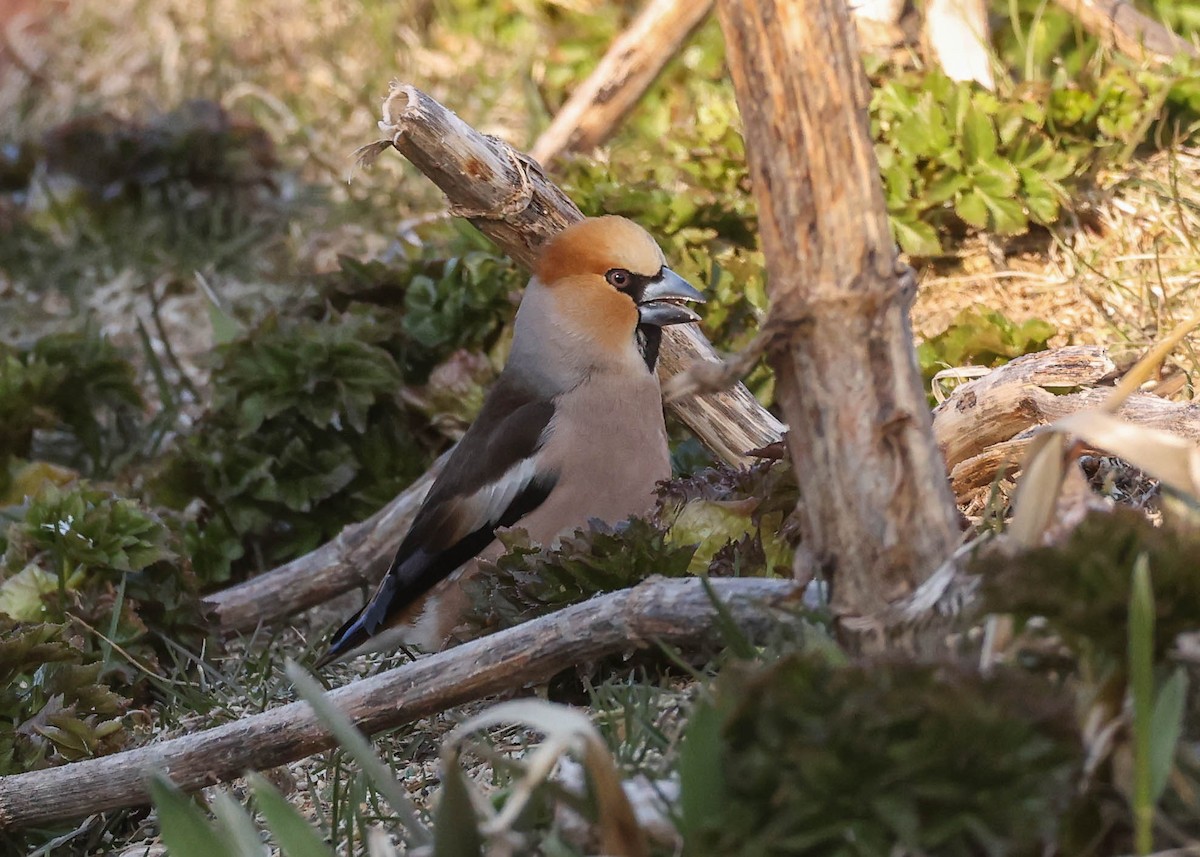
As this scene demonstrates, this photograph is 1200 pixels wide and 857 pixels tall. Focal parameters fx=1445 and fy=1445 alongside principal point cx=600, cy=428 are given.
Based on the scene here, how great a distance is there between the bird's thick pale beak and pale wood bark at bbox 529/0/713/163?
201 cm

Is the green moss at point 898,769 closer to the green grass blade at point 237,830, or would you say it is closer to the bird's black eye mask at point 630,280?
the green grass blade at point 237,830

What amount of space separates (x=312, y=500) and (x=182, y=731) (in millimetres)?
1318

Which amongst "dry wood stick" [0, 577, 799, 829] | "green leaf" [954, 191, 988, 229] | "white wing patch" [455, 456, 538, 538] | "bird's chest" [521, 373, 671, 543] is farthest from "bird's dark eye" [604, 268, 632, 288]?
"dry wood stick" [0, 577, 799, 829]

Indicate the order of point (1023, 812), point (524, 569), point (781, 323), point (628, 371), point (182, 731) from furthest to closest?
1. point (628, 371)
2. point (182, 731)
3. point (524, 569)
4. point (781, 323)
5. point (1023, 812)

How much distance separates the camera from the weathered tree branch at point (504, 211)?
3.25 m

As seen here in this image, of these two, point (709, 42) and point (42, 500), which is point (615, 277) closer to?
point (42, 500)

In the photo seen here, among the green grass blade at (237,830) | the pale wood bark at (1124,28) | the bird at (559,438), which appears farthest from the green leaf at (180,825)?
the pale wood bark at (1124,28)

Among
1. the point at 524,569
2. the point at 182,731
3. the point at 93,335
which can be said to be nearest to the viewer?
the point at 524,569

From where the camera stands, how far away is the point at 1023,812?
1.41m

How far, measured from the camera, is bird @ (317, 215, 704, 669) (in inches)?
137

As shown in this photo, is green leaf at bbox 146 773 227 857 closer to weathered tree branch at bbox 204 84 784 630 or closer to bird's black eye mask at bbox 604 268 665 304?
weathered tree branch at bbox 204 84 784 630

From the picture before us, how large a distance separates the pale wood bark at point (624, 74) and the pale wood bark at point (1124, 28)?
139cm

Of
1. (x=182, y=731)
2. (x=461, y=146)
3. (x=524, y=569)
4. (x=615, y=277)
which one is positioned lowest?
(x=182, y=731)

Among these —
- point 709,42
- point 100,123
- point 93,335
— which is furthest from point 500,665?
point 100,123
